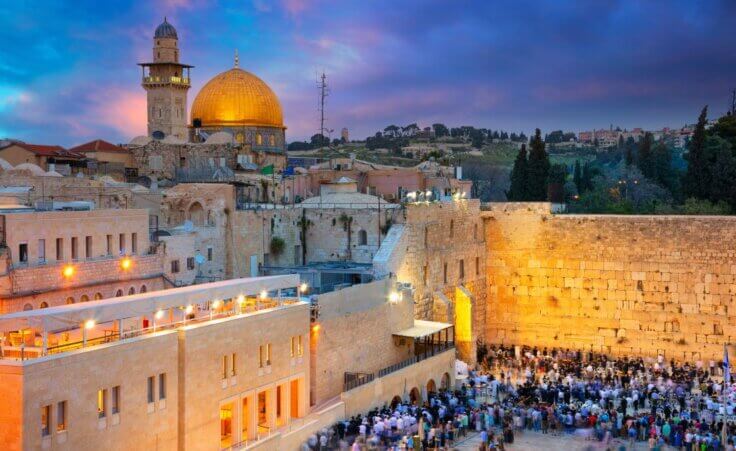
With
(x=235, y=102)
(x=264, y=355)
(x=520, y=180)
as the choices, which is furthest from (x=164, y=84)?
(x=264, y=355)

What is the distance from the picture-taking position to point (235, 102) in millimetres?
46688

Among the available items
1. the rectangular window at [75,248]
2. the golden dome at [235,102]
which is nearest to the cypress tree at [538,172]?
the golden dome at [235,102]

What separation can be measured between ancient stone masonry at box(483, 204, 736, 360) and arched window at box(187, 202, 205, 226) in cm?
1224

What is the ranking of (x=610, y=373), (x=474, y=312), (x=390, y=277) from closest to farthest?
(x=390, y=277)
(x=610, y=373)
(x=474, y=312)

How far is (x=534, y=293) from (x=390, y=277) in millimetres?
8931

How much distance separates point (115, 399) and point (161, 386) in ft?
4.16

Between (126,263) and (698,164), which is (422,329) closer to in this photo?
(126,263)

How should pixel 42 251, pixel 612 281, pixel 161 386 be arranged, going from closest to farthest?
pixel 161 386, pixel 42 251, pixel 612 281

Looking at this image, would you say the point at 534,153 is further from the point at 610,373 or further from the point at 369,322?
the point at 369,322

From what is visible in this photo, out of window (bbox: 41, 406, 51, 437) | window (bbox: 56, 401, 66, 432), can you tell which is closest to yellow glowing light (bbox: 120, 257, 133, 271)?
window (bbox: 56, 401, 66, 432)

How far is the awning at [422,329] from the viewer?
28.0m

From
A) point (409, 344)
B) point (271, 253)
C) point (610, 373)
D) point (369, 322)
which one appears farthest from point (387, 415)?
point (610, 373)

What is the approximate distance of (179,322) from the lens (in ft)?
62.3

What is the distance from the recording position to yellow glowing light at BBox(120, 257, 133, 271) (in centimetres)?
2295
